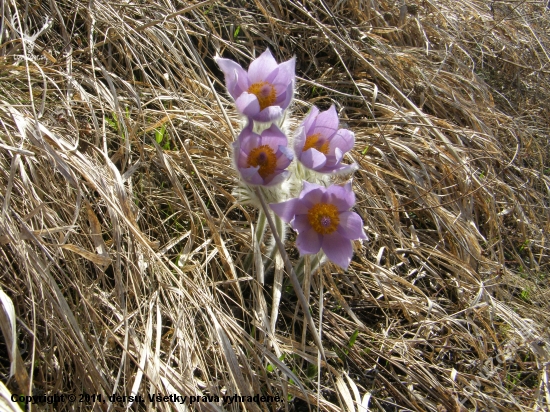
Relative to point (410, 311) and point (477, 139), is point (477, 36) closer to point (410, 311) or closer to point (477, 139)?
point (477, 139)

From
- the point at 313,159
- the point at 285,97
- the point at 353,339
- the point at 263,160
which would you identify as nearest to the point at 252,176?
the point at 263,160

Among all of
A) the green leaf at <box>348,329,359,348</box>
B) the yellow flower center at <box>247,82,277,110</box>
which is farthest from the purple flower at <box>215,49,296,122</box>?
the green leaf at <box>348,329,359,348</box>

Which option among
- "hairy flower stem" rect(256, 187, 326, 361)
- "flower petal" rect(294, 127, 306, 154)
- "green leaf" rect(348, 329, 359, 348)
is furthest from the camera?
"green leaf" rect(348, 329, 359, 348)

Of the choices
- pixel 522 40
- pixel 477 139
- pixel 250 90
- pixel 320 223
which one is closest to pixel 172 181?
pixel 250 90

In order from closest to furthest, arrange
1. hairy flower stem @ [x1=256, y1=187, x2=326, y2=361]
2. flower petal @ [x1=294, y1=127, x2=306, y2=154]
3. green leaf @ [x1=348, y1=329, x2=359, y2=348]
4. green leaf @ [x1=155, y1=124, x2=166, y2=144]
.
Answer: hairy flower stem @ [x1=256, y1=187, x2=326, y2=361] < flower petal @ [x1=294, y1=127, x2=306, y2=154] < green leaf @ [x1=348, y1=329, x2=359, y2=348] < green leaf @ [x1=155, y1=124, x2=166, y2=144]

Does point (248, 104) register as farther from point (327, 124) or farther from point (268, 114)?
point (327, 124)

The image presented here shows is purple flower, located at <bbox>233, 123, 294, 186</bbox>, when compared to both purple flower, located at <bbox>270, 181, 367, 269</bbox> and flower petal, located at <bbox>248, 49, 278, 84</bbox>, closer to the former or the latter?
purple flower, located at <bbox>270, 181, 367, 269</bbox>
